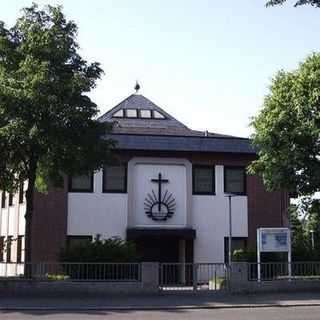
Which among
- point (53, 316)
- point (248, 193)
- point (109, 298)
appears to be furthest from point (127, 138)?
point (53, 316)

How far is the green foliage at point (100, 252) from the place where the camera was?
24.0 metres

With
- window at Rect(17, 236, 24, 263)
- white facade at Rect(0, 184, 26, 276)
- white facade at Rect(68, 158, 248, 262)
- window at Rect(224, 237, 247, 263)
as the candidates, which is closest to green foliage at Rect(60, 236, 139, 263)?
white facade at Rect(68, 158, 248, 262)

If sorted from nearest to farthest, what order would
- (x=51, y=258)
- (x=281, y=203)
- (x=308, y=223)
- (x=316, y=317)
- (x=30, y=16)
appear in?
(x=316, y=317), (x=30, y=16), (x=308, y=223), (x=51, y=258), (x=281, y=203)

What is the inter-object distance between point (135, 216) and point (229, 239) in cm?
473

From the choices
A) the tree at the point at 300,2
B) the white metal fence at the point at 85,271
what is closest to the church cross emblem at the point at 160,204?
the white metal fence at the point at 85,271

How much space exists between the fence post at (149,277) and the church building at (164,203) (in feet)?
29.5

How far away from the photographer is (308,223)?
86.2 feet

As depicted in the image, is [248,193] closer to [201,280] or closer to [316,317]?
[201,280]

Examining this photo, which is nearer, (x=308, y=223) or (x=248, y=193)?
(x=308, y=223)

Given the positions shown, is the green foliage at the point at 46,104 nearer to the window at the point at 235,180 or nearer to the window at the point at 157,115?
the window at the point at 235,180

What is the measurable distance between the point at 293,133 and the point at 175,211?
10.1 metres

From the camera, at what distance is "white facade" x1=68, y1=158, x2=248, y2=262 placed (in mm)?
31453

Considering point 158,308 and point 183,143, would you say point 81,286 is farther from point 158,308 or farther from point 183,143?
point 183,143

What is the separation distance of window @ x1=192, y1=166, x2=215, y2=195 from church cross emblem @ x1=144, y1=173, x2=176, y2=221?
1.50 m
